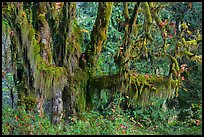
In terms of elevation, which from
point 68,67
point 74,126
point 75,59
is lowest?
point 74,126

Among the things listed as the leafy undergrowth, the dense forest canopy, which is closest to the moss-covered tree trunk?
the dense forest canopy

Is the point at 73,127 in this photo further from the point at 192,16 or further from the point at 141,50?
the point at 192,16

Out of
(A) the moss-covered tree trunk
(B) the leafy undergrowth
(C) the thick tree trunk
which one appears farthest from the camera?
(C) the thick tree trunk

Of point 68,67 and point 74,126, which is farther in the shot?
point 68,67

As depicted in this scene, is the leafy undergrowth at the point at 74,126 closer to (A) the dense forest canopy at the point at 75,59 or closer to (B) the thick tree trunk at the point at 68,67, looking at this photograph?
(A) the dense forest canopy at the point at 75,59

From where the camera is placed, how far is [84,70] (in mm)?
7672

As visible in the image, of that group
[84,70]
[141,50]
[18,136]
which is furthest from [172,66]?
[18,136]

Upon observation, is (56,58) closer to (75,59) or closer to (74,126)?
(75,59)

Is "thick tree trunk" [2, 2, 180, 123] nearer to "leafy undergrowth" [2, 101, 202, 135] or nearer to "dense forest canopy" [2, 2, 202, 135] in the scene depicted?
"dense forest canopy" [2, 2, 202, 135]

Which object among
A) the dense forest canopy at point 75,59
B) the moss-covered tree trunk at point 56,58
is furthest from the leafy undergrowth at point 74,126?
the moss-covered tree trunk at point 56,58

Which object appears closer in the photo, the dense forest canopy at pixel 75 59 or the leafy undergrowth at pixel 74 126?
the leafy undergrowth at pixel 74 126

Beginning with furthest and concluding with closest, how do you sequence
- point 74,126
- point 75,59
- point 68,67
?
point 75,59 → point 68,67 → point 74,126

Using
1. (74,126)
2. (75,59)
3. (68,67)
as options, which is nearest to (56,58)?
(68,67)

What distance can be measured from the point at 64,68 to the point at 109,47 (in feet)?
14.4
